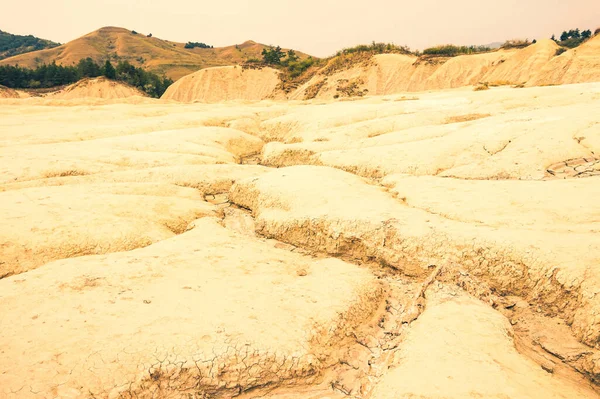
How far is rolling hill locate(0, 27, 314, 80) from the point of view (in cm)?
10025

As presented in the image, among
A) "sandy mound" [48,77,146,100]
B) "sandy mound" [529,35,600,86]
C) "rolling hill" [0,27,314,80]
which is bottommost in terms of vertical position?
"sandy mound" [48,77,146,100]

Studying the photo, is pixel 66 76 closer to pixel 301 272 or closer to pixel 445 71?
pixel 445 71

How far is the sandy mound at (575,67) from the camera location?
22.9m

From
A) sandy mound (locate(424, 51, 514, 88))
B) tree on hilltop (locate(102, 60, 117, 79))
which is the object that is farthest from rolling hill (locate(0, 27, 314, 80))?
sandy mound (locate(424, 51, 514, 88))

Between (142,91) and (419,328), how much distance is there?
58.5 meters

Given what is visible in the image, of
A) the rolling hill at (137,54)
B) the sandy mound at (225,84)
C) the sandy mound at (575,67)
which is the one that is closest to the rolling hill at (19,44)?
the rolling hill at (137,54)

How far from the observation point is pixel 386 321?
3.73m

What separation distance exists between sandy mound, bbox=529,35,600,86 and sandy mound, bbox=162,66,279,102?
94.3 feet

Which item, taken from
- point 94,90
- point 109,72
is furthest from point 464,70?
point 109,72

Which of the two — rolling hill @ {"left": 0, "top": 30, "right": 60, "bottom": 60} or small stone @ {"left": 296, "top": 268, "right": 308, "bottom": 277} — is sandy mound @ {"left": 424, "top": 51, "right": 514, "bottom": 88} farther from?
rolling hill @ {"left": 0, "top": 30, "right": 60, "bottom": 60}

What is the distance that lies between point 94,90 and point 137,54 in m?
81.5

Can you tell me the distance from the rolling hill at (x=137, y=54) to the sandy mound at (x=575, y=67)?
86859 mm

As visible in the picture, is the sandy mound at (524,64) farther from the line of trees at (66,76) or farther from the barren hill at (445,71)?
the line of trees at (66,76)

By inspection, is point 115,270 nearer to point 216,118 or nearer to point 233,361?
point 233,361
